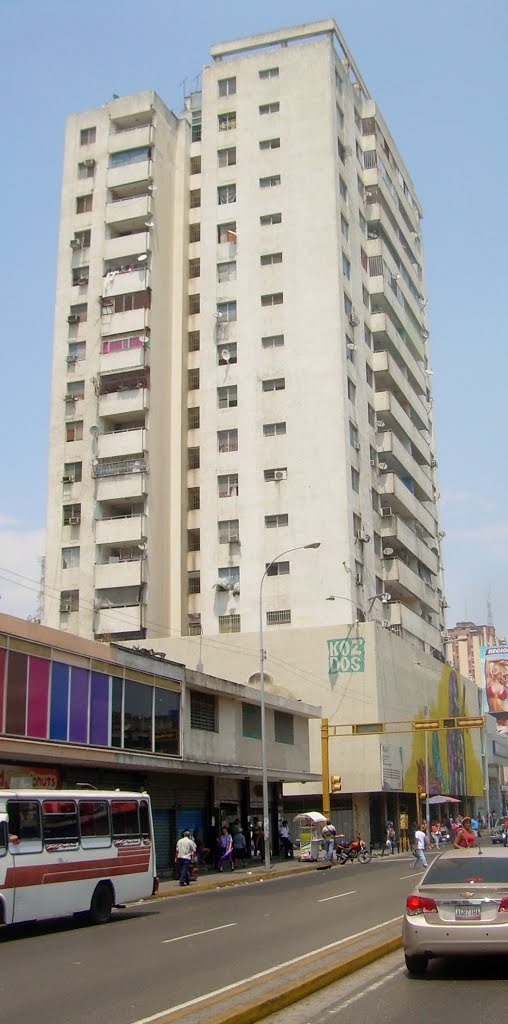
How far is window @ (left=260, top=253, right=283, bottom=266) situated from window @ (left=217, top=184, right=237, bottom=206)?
515 centimetres

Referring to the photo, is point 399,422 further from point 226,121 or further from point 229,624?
point 226,121

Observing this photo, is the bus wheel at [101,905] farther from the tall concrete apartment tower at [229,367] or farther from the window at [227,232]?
the window at [227,232]

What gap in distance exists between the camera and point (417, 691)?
64125 millimetres

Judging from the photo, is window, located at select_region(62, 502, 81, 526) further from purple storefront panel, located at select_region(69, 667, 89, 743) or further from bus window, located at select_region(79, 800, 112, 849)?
bus window, located at select_region(79, 800, 112, 849)

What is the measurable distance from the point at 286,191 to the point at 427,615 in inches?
1255

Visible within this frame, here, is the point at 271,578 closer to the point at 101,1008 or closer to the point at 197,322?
the point at 197,322

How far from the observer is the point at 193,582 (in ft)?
205

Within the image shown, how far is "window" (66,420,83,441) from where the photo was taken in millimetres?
62375

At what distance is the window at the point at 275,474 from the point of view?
59.7m

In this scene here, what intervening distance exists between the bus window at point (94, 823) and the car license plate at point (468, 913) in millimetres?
10558

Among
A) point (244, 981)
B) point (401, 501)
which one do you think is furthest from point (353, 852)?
point (244, 981)

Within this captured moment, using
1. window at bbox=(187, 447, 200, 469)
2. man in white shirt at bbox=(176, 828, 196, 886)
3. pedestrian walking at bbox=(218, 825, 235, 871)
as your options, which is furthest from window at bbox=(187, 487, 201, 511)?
man in white shirt at bbox=(176, 828, 196, 886)

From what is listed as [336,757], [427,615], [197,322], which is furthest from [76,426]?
[427,615]

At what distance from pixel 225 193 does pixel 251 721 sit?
3741 centimetres
